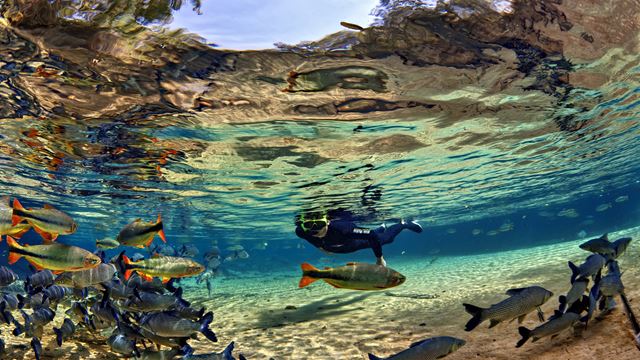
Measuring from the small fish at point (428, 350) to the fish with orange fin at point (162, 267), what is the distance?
318 centimetres

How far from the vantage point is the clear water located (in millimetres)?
7766

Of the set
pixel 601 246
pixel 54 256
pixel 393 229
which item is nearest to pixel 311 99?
pixel 54 256

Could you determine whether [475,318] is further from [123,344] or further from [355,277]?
[123,344]

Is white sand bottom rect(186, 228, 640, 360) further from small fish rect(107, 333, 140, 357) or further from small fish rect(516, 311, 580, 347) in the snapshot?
small fish rect(107, 333, 140, 357)

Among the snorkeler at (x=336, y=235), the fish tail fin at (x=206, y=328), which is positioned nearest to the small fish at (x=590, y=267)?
the fish tail fin at (x=206, y=328)

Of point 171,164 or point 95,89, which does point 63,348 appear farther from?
point 171,164

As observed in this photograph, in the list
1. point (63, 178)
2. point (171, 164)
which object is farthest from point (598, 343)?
point (63, 178)

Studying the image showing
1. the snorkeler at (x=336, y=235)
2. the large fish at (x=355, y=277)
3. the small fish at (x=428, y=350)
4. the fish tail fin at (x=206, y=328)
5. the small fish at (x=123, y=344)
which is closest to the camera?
the small fish at (x=428, y=350)

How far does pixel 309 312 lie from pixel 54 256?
28.6ft

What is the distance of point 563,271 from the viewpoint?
42.7 ft

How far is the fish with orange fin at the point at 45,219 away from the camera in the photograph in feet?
17.1

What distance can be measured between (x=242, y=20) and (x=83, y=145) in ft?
30.5

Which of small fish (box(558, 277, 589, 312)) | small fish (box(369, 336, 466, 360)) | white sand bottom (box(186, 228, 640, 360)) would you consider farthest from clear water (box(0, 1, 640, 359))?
small fish (box(558, 277, 589, 312))

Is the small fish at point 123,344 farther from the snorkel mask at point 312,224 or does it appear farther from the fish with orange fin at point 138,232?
the snorkel mask at point 312,224
